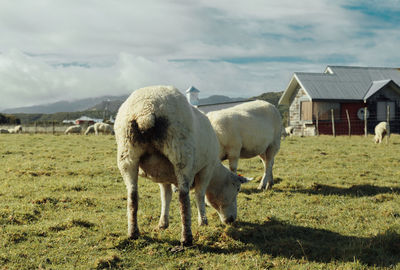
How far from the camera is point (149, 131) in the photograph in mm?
4895

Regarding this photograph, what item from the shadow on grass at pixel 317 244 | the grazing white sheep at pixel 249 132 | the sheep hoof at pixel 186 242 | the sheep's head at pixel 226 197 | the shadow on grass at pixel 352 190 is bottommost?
the shadow on grass at pixel 352 190

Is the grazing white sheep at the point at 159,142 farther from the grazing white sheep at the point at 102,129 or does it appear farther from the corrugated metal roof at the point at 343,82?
the grazing white sheep at the point at 102,129

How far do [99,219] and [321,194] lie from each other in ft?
17.9

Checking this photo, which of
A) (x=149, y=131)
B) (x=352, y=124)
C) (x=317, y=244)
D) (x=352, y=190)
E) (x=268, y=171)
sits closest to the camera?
(x=149, y=131)

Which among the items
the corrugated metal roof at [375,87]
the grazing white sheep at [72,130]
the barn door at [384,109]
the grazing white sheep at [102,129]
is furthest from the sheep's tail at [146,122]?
the grazing white sheep at [72,130]

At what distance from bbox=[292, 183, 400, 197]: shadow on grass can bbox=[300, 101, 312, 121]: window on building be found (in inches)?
1053

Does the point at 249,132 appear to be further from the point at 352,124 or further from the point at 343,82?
the point at 343,82

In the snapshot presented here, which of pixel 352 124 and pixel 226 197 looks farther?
pixel 352 124

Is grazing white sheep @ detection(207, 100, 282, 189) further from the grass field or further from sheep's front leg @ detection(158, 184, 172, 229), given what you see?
sheep's front leg @ detection(158, 184, 172, 229)

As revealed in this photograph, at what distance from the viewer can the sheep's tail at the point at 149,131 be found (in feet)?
16.0

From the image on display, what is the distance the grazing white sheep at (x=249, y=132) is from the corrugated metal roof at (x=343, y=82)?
998 inches

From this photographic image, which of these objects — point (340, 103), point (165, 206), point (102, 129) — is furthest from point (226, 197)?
point (102, 129)

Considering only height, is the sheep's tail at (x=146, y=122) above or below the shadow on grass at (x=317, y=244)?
above

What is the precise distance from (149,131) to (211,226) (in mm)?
2365
